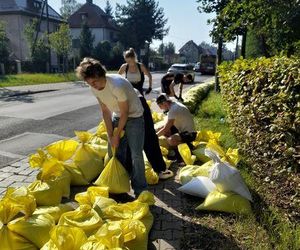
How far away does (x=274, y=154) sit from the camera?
3912mm

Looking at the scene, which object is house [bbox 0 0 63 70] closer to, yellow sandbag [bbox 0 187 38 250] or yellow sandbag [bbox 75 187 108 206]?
yellow sandbag [bbox 75 187 108 206]

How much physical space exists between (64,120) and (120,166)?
263 inches

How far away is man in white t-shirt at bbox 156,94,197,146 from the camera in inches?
234

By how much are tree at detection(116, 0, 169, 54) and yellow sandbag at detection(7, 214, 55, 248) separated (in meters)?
62.3

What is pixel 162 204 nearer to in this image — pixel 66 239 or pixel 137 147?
pixel 137 147

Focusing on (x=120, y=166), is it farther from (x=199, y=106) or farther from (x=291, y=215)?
(x=199, y=106)

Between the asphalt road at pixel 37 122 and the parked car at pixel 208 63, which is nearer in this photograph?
the asphalt road at pixel 37 122

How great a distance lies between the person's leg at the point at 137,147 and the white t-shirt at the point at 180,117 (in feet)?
5.87

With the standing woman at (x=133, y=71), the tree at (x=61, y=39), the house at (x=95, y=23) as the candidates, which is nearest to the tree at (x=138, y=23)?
the house at (x=95, y=23)

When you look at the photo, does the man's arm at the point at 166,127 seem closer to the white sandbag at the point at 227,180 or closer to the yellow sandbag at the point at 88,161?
the yellow sandbag at the point at 88,161

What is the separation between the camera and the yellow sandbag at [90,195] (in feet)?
12.3

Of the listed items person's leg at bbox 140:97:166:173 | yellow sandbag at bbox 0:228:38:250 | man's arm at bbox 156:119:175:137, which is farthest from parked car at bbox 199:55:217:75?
yellow sandbag at bbox 0:228:38:250

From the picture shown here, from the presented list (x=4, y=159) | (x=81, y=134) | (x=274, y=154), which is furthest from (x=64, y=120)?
(x=274, y=154)

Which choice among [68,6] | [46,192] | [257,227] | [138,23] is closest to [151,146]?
[46,192]
